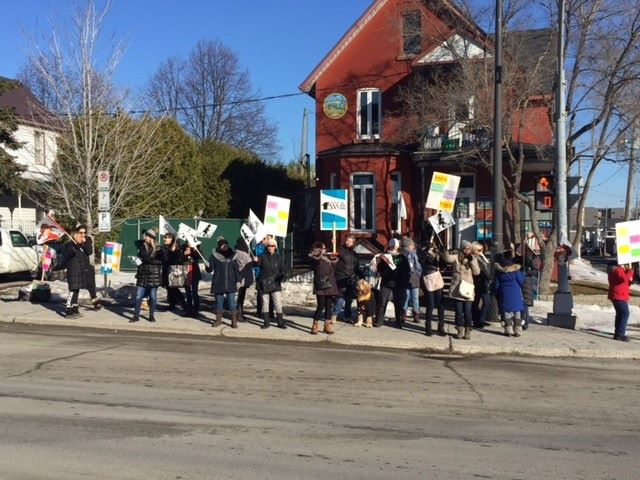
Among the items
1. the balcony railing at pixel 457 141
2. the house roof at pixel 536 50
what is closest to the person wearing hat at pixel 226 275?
the balcony railing at pixel 457 141

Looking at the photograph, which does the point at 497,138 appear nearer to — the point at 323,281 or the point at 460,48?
the point at 323,281

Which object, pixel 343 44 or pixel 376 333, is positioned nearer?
pixel 376 333

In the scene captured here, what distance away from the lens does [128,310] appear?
632 inches

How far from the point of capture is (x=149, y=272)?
14.0m

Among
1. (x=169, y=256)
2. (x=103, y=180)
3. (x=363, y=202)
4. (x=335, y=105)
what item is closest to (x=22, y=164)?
(x=335, y=105)

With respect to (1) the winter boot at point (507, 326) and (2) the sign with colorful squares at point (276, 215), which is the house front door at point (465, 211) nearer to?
(2) the sign with colorful squares at point (276, 215)

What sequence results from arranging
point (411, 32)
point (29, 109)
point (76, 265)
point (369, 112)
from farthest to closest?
1. point (29, 109)
2. point (369, 112)
3. point (411, 32)
4. point (76, 265)

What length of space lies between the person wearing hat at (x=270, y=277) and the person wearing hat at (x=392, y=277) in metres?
1.86

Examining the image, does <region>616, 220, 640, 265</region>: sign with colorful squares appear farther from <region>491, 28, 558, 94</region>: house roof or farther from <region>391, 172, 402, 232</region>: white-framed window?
<region>391, 172, 402, 232</region>: white-framed window

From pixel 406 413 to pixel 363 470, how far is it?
82.5 inches

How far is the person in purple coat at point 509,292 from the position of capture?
1327 centimetres

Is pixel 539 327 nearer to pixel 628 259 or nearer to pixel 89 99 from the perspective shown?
pixel 628 259

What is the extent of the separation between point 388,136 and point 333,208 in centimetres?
1213

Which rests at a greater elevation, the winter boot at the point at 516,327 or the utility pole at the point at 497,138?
the utility pole at the point at 497,138
